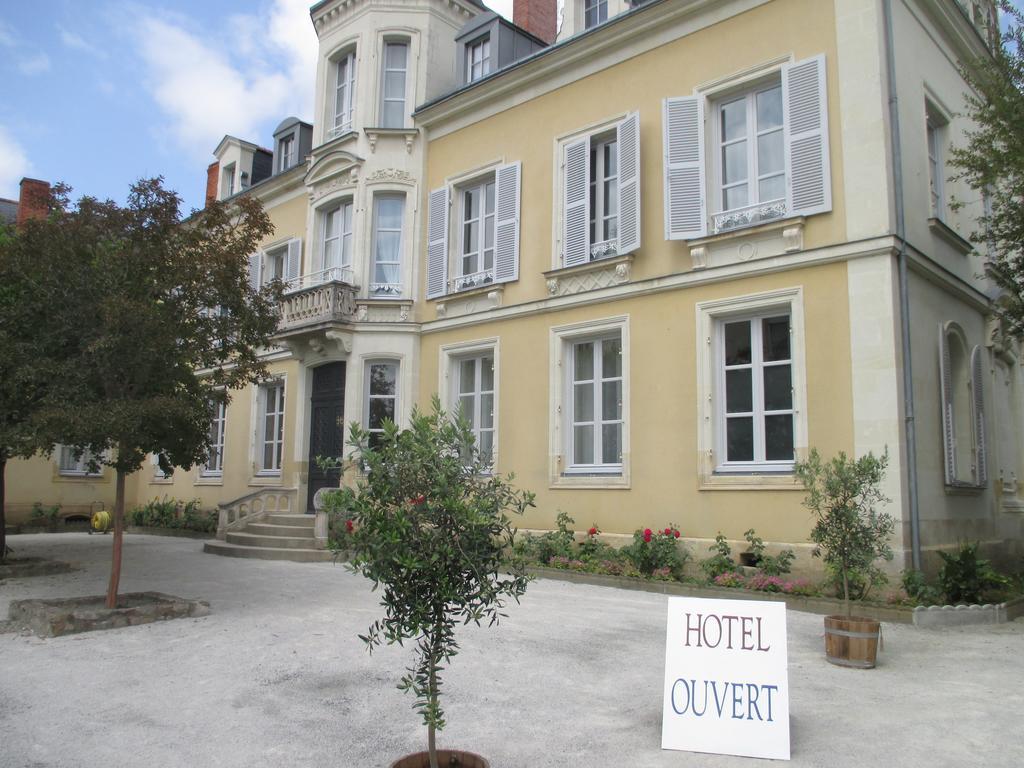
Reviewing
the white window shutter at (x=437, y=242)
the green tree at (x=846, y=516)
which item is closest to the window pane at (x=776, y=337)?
the green tree at (x=846, y=516)

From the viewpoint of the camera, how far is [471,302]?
47.7 ft

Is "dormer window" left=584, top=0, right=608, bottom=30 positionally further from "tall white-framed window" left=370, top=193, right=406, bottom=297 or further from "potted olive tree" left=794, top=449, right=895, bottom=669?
"potted olive tree" left=794, top=449, right=895, bottom=669

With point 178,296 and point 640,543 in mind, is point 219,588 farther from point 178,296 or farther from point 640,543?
point 640,543

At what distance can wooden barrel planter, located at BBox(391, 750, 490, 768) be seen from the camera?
382cm

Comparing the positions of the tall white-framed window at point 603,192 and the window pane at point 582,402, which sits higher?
the tall white-framed window at point 603,192

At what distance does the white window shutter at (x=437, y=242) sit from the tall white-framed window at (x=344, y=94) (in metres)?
2.82

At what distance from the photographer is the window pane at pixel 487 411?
14.3 m

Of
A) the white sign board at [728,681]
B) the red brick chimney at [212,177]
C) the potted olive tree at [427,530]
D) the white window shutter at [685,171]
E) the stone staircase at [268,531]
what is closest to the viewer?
the potted olive tree at [427,530]

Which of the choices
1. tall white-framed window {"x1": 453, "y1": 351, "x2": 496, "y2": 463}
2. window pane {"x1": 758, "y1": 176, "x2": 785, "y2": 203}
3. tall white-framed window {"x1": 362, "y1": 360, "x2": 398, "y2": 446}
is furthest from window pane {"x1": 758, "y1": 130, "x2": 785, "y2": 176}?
tall white-framed window {"x1": 362, "y1": 360, "x2": 398, "y2": 446}

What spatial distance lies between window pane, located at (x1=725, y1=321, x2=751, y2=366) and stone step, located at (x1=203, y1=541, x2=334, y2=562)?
7.01 metres

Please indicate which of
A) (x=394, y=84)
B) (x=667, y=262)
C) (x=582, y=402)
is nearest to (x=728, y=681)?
(x=667, y=262)

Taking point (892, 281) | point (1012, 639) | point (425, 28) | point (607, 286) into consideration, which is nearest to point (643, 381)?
point (607, 286)

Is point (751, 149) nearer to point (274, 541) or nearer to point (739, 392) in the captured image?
point (739, 392)

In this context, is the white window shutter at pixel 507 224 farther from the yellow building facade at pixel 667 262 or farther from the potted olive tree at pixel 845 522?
the potted olive tree at pixel 845 522
